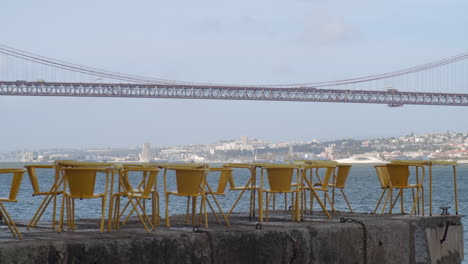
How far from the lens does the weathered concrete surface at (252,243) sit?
14.5 feet

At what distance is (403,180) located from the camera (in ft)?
23.8

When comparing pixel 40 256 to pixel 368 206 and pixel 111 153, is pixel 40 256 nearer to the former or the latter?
pixel 368 206

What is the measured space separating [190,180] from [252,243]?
661 millimetres

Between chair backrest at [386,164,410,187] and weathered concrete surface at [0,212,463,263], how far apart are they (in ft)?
1.33

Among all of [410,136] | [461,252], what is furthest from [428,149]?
[461,252]

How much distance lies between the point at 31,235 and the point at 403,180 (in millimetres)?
3541

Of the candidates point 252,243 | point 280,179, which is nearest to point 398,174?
point 280,179

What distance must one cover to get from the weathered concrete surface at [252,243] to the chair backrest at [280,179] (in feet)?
0.89

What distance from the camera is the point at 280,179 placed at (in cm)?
628

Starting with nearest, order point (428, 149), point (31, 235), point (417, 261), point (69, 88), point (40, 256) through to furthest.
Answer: point (40, 256) → point (31, 235) → point (417, 261) → point (69, 88) → point (428, 149)

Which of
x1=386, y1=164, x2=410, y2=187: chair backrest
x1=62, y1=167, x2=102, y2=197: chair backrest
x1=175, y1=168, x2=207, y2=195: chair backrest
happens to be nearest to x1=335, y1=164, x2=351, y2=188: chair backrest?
x1=386, y1=164, x2=410, y2=187: chair backrest

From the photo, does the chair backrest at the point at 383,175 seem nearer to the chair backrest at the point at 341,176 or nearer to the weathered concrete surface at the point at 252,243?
the chair backrest at the point at 341,176

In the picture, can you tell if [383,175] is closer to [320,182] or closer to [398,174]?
[398,174]

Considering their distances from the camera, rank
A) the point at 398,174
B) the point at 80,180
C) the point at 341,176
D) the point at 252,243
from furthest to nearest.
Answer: the point at 341,176
the point at 398,174
the point at 252,243
the point at 80,180
